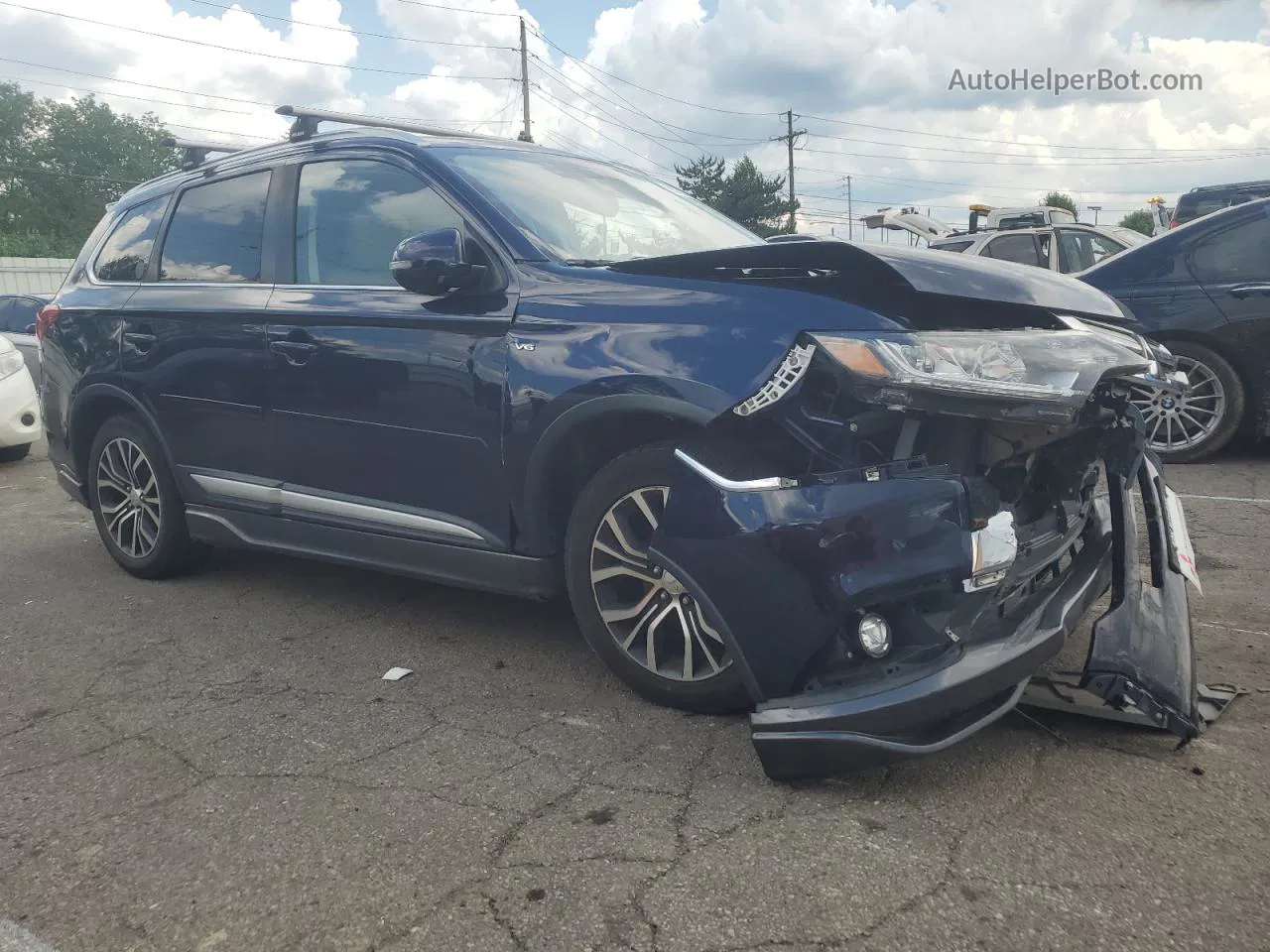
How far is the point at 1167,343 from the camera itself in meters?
6.67

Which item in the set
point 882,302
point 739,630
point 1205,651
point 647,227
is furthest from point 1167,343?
point 739,630

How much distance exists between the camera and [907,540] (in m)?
2.47

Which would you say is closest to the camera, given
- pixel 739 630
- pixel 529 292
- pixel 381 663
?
pixel 739 630

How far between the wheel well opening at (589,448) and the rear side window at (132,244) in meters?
2.67

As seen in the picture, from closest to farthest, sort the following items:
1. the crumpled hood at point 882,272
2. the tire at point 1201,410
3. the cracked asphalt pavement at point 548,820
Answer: the cracked asphalt pavement at point 548,820 < the crumpled hood at point 882,272 < the tire at point 1201,410

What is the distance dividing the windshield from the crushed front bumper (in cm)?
Result: 123

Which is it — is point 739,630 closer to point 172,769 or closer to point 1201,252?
point 172,769

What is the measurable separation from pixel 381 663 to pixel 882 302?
2149mm

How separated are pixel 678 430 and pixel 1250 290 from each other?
5068 millimetres

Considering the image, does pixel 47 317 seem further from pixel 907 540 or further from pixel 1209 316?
pixel 1209 316

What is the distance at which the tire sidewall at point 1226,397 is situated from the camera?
21.3 ft

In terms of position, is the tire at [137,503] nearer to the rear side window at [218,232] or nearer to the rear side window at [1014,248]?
the rear side window at [218,232]

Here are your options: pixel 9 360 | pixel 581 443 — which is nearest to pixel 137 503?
pixel 581 443

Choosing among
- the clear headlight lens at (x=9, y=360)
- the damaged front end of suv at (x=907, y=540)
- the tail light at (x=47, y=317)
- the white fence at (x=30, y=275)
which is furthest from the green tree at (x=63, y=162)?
the damaged front end of suv at (x=907, y=540)
